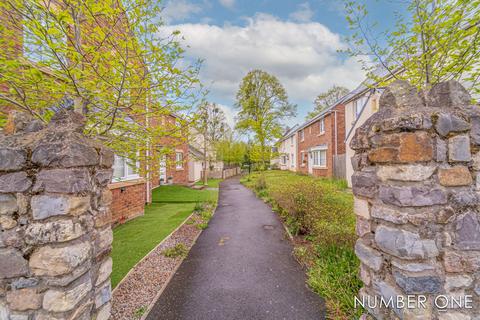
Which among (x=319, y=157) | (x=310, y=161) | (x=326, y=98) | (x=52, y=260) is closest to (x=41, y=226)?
(x=52, y=260)

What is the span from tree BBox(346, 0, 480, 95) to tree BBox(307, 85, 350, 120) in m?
30.0

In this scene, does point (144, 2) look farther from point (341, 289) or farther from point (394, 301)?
point (341, 289)

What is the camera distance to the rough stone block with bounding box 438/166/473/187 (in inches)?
65.9

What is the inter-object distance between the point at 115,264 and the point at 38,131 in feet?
11.4

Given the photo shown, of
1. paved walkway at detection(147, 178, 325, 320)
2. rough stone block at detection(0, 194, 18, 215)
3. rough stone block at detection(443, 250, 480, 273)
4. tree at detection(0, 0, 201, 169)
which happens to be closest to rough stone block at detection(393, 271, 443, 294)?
rough stone block at detection(443, 250, 480, 273)

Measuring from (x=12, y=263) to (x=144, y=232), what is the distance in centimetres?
472

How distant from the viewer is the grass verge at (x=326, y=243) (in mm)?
2990

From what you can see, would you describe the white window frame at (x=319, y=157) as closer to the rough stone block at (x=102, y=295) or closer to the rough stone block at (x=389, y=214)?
the rough stone block at (x=389, y=214)

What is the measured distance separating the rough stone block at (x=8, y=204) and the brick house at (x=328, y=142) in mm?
14839

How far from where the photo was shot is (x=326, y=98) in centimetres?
3406

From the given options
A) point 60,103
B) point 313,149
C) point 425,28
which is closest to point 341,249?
point 425,28

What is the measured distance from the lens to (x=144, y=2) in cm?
321

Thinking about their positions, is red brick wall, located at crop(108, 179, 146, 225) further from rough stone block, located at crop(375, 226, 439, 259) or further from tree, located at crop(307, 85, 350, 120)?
tree, located at crop(307, 85, 350, 120)

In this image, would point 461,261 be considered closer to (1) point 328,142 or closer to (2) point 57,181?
(2) point 57,181
